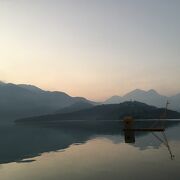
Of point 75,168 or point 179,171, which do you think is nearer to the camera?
point 179,171

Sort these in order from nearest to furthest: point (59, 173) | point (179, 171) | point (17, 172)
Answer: point (179, 171) → point (59, 173) → point (17, 172)

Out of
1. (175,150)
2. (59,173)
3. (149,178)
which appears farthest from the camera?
(175,150)

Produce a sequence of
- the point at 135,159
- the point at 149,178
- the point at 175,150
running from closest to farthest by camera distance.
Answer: the point at 149,178
the point at 135,159
the point at 175,150

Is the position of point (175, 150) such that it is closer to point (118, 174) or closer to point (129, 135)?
point (118, 174)

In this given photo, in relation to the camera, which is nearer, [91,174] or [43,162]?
[91,174]

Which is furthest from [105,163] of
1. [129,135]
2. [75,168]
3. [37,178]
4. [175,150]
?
[129,135]

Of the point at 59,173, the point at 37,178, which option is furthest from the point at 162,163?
the point at 37,178

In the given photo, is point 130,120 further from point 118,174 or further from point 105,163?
point 118,174

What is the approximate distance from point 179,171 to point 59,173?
1251cm

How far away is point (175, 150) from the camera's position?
161 ft

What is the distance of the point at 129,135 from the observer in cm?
7469

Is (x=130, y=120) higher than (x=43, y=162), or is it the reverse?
(x=130, y=120)

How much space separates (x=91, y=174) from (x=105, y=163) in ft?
22.7

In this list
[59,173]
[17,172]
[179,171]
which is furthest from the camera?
[17,172]
